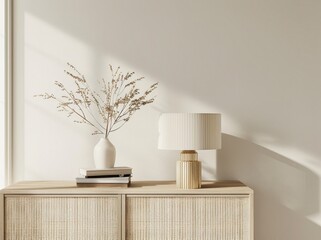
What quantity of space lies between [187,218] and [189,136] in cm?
44

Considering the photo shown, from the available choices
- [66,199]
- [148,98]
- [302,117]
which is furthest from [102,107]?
[302,117]

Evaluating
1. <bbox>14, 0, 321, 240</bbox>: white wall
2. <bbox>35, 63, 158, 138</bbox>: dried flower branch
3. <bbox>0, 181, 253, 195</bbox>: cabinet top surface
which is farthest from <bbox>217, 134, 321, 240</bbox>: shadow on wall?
<bbox>35, 63, 158, 138</bbox>: dried flower branch

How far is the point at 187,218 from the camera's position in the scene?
8.13 feet

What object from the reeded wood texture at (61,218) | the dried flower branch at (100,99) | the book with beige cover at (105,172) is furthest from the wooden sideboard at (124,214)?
the dried flower branch at (100,99)

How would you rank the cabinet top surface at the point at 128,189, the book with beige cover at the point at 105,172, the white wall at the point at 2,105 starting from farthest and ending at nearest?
the white wall at the point at 2,105, the book with beige cover at the point at 105,172, the cabinet top surface at the point at 128,189

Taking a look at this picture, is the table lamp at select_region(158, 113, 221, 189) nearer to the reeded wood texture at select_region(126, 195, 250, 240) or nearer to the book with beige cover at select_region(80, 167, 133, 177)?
the reeded wood texture at select_region(126, 195, 250, 240)

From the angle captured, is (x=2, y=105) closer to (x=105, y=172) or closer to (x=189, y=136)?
(x=105, y=172)

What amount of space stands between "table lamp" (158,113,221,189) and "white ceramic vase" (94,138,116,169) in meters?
0.30

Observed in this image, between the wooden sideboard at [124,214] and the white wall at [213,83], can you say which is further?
the white wall at [213,83]

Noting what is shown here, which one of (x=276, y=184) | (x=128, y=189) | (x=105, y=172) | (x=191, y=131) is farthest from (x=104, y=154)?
(x=276, y=184)

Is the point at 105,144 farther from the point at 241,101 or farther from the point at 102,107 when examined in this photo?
the point at 241,101

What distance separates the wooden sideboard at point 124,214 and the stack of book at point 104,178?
69 mm

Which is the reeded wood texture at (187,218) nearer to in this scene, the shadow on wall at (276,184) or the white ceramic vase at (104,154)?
the white ceramic vase at (104,154)

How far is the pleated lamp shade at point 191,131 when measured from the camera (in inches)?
97.3
